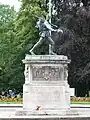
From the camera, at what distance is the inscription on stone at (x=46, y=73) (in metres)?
15.9

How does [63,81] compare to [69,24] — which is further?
[69,24]

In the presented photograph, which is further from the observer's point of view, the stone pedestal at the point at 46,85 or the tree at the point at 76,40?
the tree at the point at 76,40

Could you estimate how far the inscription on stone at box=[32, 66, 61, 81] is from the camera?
15867 millimetres

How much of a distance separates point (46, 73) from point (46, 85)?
0.50 meters

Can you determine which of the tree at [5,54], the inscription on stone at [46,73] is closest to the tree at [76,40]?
the tree at [5,54]

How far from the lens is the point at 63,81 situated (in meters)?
15.9

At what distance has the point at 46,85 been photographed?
15766 millimetres

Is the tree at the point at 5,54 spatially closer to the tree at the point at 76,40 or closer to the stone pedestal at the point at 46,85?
the tree at the point at 76,40

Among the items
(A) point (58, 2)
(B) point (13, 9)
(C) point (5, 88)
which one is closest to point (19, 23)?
(A) point (58, 2)

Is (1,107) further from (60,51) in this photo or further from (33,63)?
(60,51)

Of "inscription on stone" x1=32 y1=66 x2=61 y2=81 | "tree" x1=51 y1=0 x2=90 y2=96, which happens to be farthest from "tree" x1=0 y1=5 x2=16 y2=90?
"inscription on stone" x1=32 y1=66 x2=61 y2=81

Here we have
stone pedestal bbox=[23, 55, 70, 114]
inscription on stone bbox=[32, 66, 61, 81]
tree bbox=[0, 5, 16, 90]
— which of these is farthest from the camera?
tree bbox=[0, 5, 16, 90]

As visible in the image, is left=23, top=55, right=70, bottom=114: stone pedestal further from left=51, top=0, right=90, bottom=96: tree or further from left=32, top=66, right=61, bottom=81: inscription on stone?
left=51, top=0, right=90, bottom=96: tree

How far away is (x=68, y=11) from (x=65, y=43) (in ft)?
12.3
